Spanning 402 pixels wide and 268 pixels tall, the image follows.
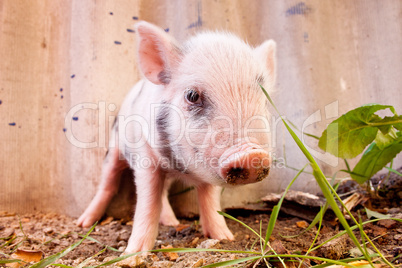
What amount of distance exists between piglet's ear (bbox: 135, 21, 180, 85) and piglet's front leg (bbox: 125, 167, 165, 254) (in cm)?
68

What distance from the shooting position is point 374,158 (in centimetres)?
210

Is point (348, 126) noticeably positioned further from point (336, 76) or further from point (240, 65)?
point (336, 76)

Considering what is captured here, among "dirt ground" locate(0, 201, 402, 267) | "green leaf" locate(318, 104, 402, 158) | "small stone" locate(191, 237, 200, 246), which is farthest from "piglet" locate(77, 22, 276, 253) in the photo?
"green leaf" locate(318, 104, 402, 158)

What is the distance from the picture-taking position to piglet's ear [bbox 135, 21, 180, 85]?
205cm

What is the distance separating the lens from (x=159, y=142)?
2023 millimetres

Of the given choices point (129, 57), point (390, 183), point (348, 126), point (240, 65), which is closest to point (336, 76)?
point (390, 183)

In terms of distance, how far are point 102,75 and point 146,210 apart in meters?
1.54

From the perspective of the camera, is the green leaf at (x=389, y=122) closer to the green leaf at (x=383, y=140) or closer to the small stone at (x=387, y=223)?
the green leaf at (x=383, y=140)

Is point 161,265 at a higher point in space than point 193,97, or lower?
lower

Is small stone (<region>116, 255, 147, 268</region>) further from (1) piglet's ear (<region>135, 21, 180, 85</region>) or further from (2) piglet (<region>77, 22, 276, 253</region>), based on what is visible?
(1) piglet's ear (<region>135, 21, 180, 85</region>)

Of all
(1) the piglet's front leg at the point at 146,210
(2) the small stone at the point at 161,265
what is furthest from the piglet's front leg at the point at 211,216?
(2) the small stone at the point at 161,265

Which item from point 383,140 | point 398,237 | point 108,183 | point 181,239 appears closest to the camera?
point 398,237

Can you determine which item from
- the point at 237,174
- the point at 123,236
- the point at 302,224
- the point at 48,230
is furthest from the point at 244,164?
the point at 48,230

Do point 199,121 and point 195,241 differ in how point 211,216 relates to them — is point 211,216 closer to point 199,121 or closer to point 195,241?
point 195,241
